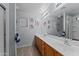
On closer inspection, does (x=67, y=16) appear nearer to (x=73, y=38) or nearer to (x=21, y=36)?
(x=73, y=38)

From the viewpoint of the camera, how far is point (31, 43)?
9.54 feet

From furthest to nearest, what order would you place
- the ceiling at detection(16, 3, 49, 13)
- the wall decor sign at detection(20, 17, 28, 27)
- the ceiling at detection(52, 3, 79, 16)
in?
the wall decor sign at detection(20, 17, 28, 27) < the ceiling at detection(16, 3, 49, 13) < the ceiling at detection(52, 3, 79, 16)

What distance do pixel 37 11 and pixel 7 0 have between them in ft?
3.22

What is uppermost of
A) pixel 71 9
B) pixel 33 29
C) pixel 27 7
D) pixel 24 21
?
pixel 27 7

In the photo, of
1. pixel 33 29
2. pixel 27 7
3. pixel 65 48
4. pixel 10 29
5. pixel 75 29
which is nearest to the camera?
pixel 65 48

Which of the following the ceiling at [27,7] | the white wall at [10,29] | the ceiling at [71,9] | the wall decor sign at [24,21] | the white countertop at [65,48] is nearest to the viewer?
the white countertop at [65,48]

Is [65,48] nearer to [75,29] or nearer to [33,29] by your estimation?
[75,29]

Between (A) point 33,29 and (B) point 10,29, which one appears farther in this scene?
(A) point 33,29

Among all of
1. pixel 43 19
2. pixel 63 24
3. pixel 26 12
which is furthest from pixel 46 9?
pixel 63 24

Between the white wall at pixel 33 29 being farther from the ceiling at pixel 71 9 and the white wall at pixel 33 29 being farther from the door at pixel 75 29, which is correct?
the door at pixel 75 29

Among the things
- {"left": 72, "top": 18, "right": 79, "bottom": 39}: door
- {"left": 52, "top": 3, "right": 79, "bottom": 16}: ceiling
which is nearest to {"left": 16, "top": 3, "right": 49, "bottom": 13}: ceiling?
{"left": 52, "top": 3, "right": 79, "bottom": 16}: ceiling

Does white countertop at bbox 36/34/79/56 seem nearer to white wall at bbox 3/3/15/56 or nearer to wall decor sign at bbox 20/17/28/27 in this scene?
wall decor sign at bbox 20/17/28/27

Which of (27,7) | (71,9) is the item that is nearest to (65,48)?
(71,9)

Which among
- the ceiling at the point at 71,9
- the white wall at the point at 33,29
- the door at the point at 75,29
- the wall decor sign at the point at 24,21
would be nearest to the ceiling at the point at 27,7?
the white wall at the point at 33,29
